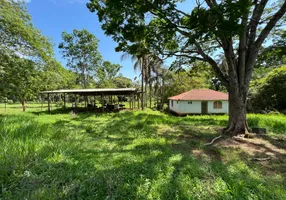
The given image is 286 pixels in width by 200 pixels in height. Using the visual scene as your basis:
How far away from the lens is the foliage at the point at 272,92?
1638 centimetres

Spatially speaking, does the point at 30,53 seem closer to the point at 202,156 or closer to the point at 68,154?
the point at 68,154

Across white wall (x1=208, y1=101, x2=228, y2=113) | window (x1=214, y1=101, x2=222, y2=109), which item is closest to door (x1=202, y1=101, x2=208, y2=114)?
white wall (x1=208, y1=101, x2=228, y2=113)

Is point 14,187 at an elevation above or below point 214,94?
below

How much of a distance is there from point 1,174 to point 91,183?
1.38 metres

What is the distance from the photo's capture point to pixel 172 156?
4082 mm

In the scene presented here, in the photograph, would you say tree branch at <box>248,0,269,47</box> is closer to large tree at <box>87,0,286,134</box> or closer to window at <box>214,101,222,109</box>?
large tree at <box>87,0,286,134</box>

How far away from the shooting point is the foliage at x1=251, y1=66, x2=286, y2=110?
53.7ft

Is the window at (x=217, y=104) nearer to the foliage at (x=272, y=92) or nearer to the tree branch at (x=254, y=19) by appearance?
the foliage at (x=272, y=92)

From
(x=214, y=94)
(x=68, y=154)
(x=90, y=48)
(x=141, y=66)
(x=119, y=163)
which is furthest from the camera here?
(x=90, y=48)

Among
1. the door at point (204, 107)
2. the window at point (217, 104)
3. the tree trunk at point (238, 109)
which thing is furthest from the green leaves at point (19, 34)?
the window at point (217, 104)

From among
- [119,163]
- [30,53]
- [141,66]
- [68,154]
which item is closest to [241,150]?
[119,163]

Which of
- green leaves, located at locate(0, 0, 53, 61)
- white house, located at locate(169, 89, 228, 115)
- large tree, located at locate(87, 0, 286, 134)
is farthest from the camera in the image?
white house, located at locate(169, 89, 228, 115)

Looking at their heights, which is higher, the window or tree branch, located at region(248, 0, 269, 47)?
tree branch, located at region(248, 0, 269, 47)

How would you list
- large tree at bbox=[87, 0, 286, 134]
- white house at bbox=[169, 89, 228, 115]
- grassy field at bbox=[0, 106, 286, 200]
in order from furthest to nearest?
1. white house at bbox=[169, 89, 228, 115]
2. large tree at bbox=[87, 0, 286, 134]
3. grassy field at bbox=[0, 106, 286, 200]
